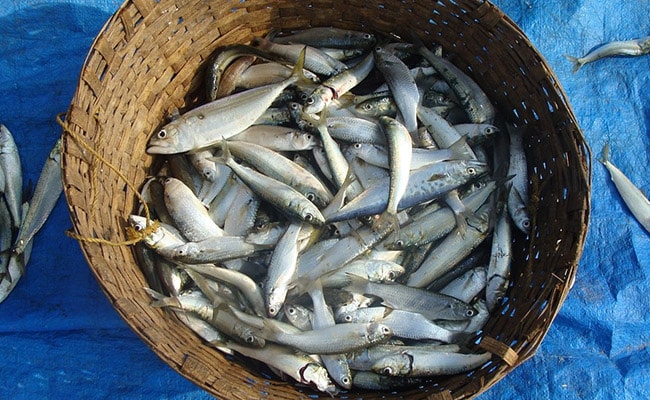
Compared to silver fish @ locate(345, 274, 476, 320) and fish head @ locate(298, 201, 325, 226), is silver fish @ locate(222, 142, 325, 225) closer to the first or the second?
fish head @ locate(298, 201, 325, 226)

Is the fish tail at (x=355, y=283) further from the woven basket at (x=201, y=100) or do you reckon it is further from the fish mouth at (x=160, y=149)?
the fish mouth at (x=160, y=149)

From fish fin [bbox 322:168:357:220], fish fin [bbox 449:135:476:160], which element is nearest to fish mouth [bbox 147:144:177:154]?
fish fin [bbox 322:168:357:220]

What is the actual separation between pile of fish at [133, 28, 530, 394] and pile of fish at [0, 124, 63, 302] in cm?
62

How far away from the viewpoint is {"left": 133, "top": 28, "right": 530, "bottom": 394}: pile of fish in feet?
8.05

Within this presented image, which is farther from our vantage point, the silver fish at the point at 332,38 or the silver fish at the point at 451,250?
the silver fish at the point at 332,38

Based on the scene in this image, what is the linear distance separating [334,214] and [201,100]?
40.7 inches

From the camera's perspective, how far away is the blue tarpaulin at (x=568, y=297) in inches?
111

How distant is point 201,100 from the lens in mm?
2949

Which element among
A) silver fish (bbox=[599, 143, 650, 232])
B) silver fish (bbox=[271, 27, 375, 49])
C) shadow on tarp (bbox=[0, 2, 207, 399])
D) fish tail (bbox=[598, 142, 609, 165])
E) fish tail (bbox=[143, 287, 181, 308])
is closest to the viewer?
fish tail (bbox=[143, 287, 181, 308])

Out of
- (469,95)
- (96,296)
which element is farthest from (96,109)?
(469,95)

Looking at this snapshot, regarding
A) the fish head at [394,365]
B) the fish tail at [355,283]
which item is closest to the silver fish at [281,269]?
the fish tail at [355,283]

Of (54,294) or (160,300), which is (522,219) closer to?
(160,300)

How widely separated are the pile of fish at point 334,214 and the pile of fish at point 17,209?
62 cm

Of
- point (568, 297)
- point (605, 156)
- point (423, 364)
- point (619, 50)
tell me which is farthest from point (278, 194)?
point (619, 50)
